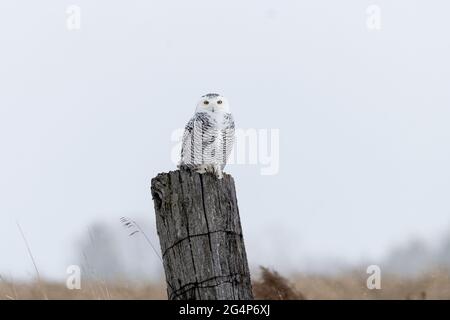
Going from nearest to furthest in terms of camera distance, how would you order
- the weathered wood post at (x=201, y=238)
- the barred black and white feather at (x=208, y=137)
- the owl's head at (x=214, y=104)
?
the weathered wood post at (x=201, y=238)
the barred black and white feather at (x=208, y=137)
the owl's head at (x=214, y=104)

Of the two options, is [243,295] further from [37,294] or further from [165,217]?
[37,294]

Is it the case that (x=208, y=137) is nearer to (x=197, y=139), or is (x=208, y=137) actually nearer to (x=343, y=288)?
(x=197, y=139)

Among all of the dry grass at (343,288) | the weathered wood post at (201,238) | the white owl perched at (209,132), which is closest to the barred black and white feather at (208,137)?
the white owl perched at (209,132)

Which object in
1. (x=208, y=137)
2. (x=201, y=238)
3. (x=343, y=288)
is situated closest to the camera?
(x=201, y=238)

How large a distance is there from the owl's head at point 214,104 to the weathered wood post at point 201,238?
1063 mm

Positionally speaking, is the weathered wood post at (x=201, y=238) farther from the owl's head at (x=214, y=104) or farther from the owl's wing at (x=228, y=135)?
the owl's head at (x=214, y=104)

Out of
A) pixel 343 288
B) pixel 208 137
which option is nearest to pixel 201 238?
pixel 208 137

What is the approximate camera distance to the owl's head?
4.84 meters

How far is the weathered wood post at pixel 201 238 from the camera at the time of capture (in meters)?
3.66

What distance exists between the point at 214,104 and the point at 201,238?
53.3 inches

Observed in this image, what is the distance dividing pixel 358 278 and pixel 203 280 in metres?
7.97

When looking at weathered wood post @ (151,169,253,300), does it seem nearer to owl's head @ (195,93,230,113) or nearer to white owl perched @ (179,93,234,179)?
Answer: white owl perched @ (179,93,234,179)

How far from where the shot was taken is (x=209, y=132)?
477cm
